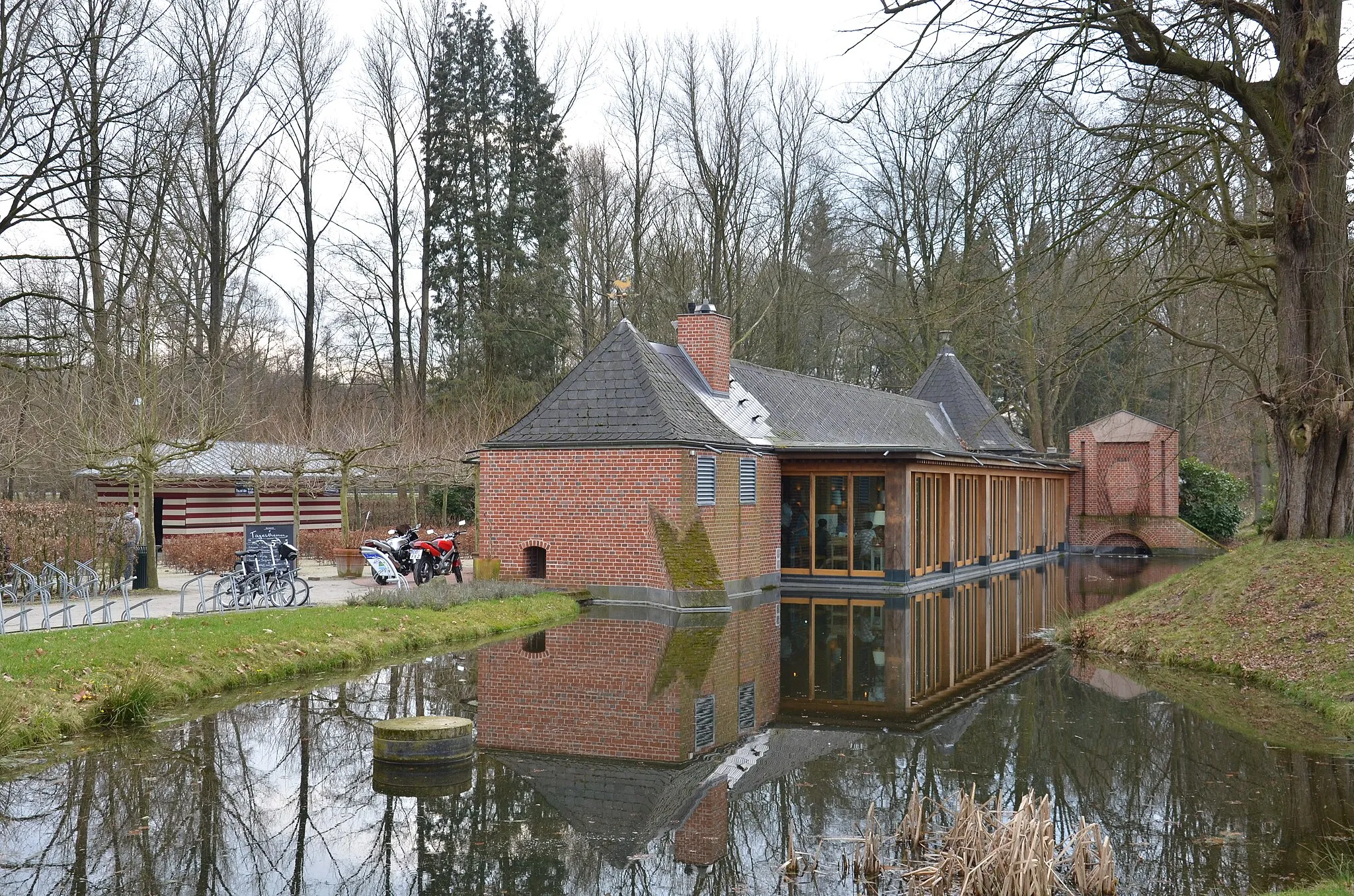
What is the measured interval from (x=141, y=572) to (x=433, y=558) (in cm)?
447

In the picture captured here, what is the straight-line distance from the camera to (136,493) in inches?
1013

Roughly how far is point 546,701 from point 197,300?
25143mm

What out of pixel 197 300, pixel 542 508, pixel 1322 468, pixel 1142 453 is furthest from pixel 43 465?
pixel 1142 453

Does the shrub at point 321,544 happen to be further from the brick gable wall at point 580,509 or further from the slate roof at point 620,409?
the slate roof at point 620,409

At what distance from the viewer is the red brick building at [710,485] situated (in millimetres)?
17719

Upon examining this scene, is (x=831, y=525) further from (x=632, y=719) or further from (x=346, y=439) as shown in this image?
(x=632, y=719)

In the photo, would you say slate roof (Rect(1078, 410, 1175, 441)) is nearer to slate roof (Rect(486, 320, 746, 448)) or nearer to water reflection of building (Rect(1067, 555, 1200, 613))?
water reflection of building (Rect(1067, 555, 1200, 613))

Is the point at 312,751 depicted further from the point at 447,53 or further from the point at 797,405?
the point at 447,53

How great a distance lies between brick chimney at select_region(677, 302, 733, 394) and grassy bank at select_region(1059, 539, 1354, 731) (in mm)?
8742

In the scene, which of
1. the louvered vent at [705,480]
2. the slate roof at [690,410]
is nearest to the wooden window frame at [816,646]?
the louvered vent at [705,480]

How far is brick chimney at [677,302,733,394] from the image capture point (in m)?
21.2

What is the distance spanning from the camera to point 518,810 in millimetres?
6922

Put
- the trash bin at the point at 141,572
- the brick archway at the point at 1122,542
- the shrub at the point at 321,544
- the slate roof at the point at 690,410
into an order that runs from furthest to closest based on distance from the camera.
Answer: the brick archway at the point at 1122,542, the shrub at the point at 321,544, the slate roof at the point at 690,410, the trash bin at the point at 141,572

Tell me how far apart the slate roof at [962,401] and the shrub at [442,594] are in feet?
51.9
